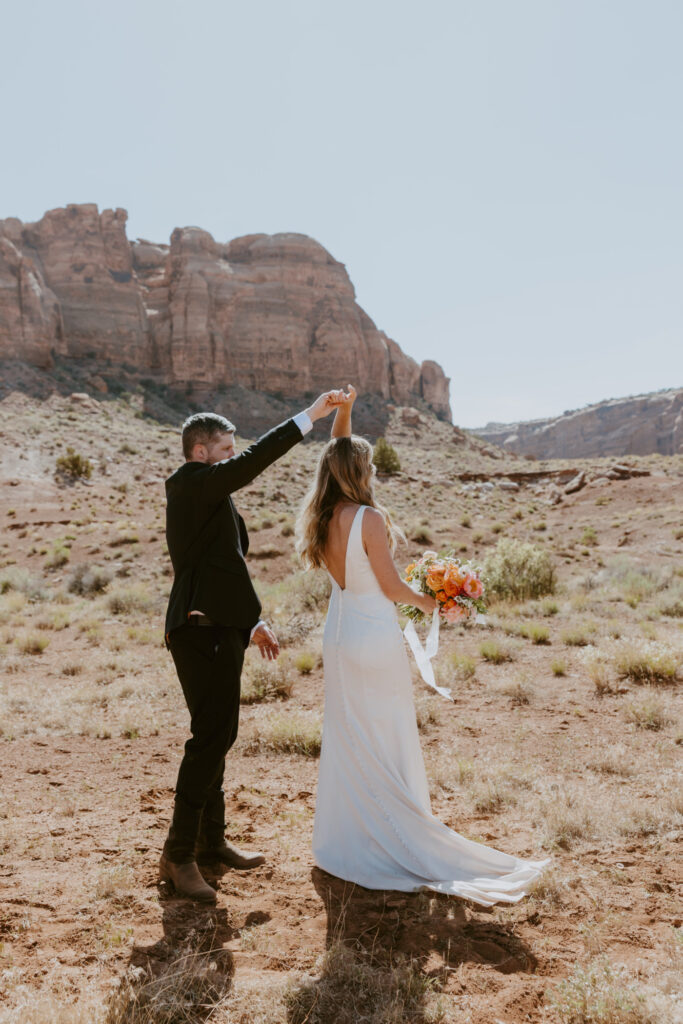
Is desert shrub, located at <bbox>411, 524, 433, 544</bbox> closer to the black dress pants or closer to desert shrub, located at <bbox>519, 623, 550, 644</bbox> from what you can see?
desert shrub, located at <bbox>519, 623, 550, 644</bbox>

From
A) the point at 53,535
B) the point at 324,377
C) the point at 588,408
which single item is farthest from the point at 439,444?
the point at 588,408

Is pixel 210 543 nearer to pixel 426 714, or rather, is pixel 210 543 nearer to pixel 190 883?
pixel 190 883

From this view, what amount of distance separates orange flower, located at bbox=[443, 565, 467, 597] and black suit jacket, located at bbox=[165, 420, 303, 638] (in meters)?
1.13

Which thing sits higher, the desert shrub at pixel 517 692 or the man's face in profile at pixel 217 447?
the man's face in profile at pixel 217 447

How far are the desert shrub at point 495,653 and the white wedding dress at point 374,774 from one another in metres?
5.48

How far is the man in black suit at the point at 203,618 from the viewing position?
3309mm

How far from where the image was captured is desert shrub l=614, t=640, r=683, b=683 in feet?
24.5

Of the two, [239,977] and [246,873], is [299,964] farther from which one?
[246,873]

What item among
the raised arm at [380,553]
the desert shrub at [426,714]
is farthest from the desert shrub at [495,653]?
the raised arm at [380,553]

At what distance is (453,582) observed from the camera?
3.76 metres

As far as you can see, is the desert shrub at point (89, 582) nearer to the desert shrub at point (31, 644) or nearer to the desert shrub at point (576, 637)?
the desert shrub at point (31, 644)

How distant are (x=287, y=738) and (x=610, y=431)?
111377 millimetres

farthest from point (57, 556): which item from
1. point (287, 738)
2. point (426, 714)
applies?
point (426, 714)

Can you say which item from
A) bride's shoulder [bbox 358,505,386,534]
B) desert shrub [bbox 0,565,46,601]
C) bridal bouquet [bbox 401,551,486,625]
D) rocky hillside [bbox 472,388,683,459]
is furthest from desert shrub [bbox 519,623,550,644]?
rocky hillside [bbox 472,388,683,459]
